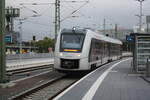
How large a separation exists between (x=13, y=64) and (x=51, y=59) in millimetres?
15542

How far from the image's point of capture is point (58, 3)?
111 feet

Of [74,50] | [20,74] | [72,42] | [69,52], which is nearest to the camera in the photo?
[69,52]

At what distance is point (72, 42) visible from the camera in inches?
805

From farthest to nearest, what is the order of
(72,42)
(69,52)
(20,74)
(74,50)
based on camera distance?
(20,74) → (72,42) → (74,50) → (69,52)

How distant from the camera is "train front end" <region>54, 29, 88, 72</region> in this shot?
64.8 ft

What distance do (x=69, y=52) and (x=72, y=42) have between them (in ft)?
2.85

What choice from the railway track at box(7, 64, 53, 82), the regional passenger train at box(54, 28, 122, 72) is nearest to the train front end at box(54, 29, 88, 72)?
the regional passenger train at box(54, 28, 122, 72)

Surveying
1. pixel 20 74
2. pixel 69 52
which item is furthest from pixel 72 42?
pixel 20 74

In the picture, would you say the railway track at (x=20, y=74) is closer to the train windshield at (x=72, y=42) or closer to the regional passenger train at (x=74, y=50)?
the regional passenger train at (x=74, y=50)

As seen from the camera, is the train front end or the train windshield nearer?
the train front end

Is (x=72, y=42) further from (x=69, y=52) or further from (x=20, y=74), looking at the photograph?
(x=20, y=74)

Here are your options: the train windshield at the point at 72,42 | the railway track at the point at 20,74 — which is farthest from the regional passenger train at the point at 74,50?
the railway track at the point at 20,74

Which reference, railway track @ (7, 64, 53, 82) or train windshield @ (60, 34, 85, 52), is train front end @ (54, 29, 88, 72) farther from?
railway track @ (7, 64, 53, 82)

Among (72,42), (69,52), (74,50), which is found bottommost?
(69,52)
